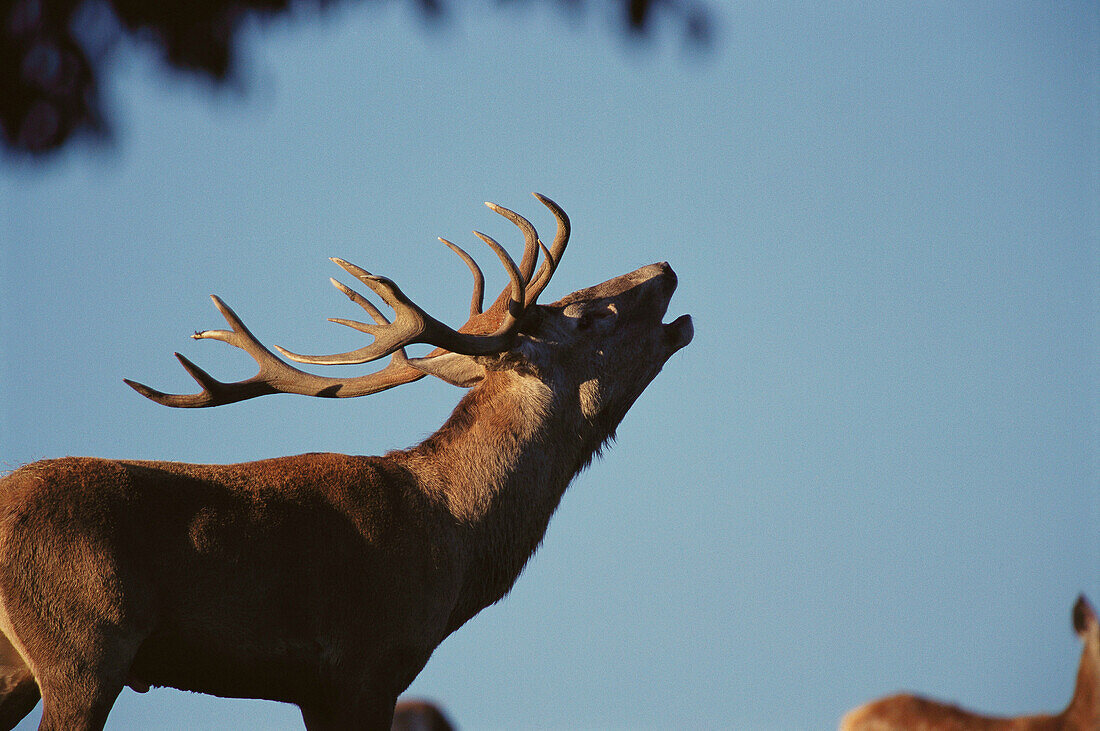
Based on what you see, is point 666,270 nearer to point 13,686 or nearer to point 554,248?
point 554,248

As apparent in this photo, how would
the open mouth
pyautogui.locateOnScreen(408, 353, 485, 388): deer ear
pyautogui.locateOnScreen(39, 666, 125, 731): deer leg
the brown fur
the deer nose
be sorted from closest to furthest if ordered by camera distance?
pyautogui.locateOnScreen(39, 666, 125, 731): deer leg → pyautogui.locateOnScreen(408, 353, 485, 388): deer ear → the open mouth → the deer nose → the brown fur

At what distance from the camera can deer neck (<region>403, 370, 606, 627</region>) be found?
552 centimetres

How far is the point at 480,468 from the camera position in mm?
5629

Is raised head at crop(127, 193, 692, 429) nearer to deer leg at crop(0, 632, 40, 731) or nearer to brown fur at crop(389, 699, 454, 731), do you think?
deer leg at crop(0, 632, 40, 731)

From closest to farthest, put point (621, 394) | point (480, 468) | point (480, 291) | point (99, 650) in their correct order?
1. point (99, 650)
2. point (480, 468)
3. point (621, 394)
4. point (480, 291)

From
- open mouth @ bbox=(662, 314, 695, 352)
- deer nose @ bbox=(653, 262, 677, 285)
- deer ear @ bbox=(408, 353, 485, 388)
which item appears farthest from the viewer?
deer nose @ bbox=(653, 262, 677, 285)

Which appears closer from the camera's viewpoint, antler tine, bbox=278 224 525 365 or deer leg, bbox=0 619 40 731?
deer leg, bbox=0 619 40 731

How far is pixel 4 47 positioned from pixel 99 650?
84.2 inches

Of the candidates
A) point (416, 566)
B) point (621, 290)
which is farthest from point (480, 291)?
point (416, 566)

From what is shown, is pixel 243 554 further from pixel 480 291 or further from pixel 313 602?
pixel 480 291

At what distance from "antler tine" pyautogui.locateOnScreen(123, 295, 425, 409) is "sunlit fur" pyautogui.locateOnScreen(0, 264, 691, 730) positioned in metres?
0.38

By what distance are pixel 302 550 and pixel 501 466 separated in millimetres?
1095

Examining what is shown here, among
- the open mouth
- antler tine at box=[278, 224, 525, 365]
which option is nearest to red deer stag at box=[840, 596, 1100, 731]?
the open mouth

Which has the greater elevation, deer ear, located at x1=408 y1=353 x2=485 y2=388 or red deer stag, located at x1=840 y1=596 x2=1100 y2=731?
deer ear, located at x1=408 y1=353 x2=485 y2=388
